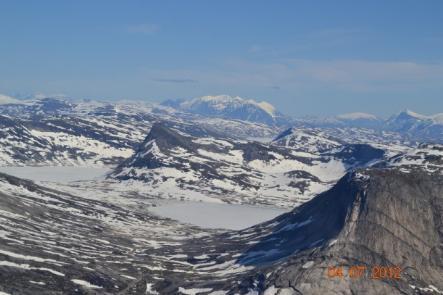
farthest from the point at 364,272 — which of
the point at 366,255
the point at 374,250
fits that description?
the point at 374,250

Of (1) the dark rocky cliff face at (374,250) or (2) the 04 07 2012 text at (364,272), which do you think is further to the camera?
(2) the 04 07 2012 text at (364,272)

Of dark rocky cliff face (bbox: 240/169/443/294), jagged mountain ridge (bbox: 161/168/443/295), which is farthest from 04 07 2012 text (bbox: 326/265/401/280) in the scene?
dark rocky cliff face (bbox: 240/169/443/294)

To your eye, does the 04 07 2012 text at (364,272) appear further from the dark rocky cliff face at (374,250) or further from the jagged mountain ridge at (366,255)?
the dark rocky cliff face at (374,250)

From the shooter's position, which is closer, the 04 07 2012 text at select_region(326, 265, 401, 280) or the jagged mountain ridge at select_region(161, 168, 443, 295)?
the jagged mountain ridge at select_region(161, 168, 443, 295)

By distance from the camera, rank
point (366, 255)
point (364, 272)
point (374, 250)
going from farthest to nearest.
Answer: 1. point (374, 250)
2. point (366, 255)
3. point (364, 272)

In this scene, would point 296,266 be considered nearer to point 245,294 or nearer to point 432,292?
point 245,294

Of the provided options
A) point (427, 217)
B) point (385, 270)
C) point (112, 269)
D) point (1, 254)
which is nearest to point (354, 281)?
point (385, 270)

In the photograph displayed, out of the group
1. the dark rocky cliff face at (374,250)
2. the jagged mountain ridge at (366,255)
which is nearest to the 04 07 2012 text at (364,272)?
the jagged mountain ridge at (366,255)

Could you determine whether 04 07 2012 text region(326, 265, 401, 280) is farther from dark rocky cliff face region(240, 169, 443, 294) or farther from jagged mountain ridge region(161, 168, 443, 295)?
dark rocky cliff face region(240, 169, 443, 294)

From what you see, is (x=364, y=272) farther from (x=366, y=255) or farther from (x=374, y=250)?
(x=374, y=250)

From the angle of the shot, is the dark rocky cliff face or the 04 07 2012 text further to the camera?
the 04 07 2012 text

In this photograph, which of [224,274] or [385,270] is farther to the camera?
[224,274]
